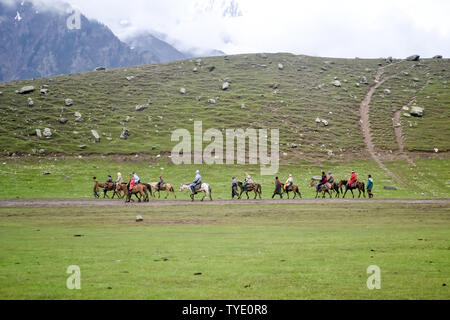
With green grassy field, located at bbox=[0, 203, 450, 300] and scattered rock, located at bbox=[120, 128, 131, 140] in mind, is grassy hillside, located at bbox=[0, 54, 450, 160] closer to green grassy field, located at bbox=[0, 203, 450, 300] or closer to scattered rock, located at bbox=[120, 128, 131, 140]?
scattered rock, located at bbox=[120, 128, 131, 140]

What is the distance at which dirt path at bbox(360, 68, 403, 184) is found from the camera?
75825mm

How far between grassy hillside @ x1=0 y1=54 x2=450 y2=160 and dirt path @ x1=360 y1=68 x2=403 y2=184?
1.58 metres

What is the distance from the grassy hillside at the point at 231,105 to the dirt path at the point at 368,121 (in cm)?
158

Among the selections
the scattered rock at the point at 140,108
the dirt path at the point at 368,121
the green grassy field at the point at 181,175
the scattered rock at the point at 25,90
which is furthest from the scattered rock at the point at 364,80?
the scattered rock at the point at 25,90

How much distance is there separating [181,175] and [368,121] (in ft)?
197

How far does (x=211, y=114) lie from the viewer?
346ft

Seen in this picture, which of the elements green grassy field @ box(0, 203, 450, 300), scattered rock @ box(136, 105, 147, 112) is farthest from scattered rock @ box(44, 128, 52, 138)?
green grassy field @ box(0, 203, 450, 300)

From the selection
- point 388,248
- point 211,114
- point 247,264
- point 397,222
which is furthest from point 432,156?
point 247,264

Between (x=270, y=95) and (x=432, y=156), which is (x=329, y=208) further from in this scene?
(x=270, y=95)

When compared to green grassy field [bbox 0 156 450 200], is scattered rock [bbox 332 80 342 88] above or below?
above

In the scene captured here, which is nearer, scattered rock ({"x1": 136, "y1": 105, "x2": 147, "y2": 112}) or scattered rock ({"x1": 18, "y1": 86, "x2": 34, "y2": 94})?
scattered rock ({"x1": 136, "y1": 105, "x2": 147, "y2": 112})

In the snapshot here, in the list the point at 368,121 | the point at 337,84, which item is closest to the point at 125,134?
the point at 368,121

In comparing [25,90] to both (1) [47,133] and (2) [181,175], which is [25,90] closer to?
(1) [47,133]
